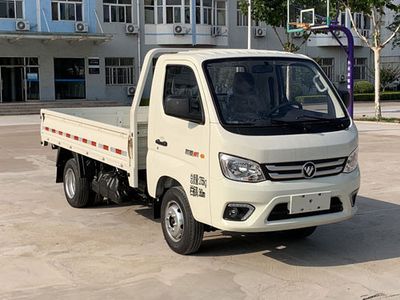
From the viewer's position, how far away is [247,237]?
6543 millimetres

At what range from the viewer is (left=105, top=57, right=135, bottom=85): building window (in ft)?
114

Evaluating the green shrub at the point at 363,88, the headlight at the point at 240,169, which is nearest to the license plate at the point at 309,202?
the headlight at the point at 240,169

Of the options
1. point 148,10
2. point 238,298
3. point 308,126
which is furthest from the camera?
point 148,10

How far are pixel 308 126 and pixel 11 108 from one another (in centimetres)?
2676


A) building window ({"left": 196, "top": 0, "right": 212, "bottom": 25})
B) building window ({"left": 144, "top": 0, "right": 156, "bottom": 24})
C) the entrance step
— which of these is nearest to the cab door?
the entrance step

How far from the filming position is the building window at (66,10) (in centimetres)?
3222

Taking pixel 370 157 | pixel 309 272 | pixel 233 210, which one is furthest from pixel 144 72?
pixel 370 157

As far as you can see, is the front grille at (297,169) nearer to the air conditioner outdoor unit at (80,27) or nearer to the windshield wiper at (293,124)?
the windshield wiper at (293,124)

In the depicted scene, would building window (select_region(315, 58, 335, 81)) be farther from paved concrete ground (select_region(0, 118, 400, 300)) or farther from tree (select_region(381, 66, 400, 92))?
paved concrete ground (select_region(0, 118, 400, 300))

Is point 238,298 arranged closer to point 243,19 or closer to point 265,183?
point 265,183

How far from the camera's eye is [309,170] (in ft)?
17.4

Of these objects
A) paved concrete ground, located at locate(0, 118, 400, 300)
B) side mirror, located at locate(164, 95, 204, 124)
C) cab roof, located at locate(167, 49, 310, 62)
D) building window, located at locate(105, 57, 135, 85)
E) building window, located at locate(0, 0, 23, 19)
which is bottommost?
paved concrete ground, located at locate(0, 118, 400, 300)

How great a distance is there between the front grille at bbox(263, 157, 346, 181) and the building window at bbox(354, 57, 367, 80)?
138 feet

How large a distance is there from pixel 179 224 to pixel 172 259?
0.36 m
